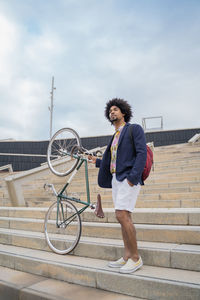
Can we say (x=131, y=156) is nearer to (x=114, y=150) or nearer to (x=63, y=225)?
(x=114, y=150)

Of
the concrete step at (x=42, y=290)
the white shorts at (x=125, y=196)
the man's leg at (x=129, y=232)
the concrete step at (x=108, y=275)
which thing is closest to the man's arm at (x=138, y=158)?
the white shorts at (x=125, y=196)

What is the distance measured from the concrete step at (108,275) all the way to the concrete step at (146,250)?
3.1 inches

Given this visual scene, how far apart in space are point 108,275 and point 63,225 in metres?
1.24

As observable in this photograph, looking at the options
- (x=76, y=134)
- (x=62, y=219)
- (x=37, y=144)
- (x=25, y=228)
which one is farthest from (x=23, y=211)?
(x=37, y=144)

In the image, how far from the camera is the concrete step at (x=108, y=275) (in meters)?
2.70

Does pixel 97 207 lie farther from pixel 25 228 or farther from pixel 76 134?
pixel 25 228

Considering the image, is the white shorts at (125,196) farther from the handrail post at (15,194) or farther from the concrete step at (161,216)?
the handrail post at (15,194)

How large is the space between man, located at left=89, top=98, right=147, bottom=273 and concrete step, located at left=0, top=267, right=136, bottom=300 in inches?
13.3

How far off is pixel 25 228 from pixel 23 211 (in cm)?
58

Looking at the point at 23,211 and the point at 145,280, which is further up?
the point at 23,211

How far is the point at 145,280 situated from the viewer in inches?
112

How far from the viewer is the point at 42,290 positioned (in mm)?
3248

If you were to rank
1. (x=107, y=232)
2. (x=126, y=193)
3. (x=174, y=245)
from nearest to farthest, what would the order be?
(x=126, y=193) < (x=174, y=245) < (x=107, y=232)

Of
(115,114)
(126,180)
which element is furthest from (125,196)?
(115,114)
